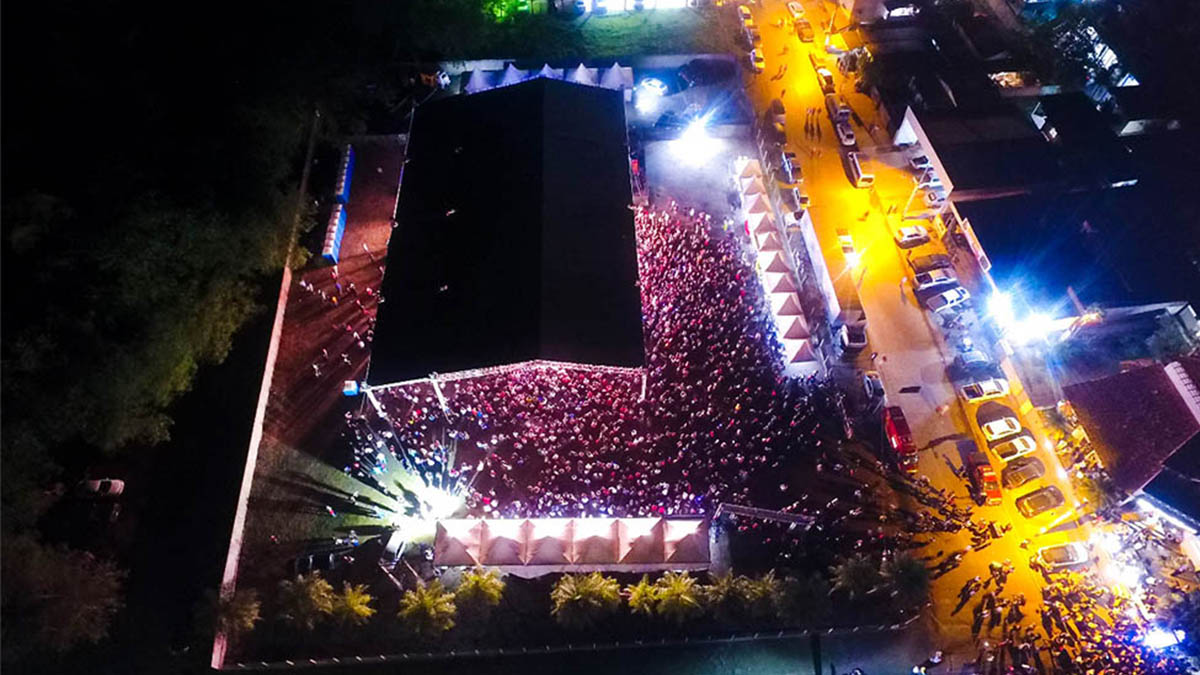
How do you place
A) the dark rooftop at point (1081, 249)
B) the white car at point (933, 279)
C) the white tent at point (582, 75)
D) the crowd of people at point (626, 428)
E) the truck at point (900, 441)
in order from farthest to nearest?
1. the white tent at point (582, 75)
2. the white car at point (933, 279)
3. the dark rooftop at point (1081, 249)
4. the truck at point (900, 441)
5. the crowd of people at point (626, 428)

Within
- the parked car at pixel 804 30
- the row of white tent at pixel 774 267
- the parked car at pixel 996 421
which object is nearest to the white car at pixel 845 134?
the row of white tent at pixel 774 267

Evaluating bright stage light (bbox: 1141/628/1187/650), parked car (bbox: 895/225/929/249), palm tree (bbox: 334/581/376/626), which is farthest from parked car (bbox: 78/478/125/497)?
bright stage light (bbox: 1141/628/1187/650)

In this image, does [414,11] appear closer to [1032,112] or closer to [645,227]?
[645,227]

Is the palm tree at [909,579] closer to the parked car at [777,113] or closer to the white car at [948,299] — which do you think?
the white car at [948,299]

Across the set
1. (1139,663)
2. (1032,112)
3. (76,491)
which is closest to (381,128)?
(76,491)

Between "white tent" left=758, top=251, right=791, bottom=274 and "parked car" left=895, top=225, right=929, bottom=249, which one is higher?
"parked car" left=895, top=225, right=929, bottom=249

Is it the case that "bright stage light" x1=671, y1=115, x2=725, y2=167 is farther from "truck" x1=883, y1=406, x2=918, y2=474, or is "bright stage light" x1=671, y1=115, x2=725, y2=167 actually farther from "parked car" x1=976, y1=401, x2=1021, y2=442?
"parked car" x1=976, y1=401, x2=1021, y2=442
